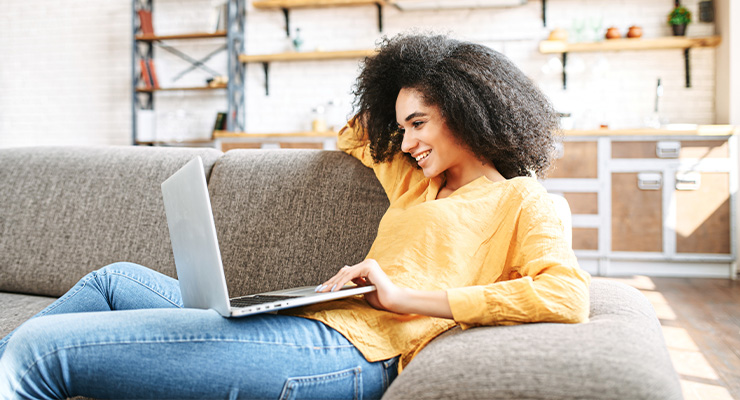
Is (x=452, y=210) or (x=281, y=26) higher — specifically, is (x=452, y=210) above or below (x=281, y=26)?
below

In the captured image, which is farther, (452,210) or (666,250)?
(666,250)

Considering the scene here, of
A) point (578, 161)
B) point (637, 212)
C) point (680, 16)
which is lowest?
point (637, 212)

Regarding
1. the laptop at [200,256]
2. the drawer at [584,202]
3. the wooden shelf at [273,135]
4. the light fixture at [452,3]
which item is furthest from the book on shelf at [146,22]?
the laptop at [200,256]

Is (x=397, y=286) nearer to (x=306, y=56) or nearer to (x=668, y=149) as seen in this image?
(x=668, y=149)

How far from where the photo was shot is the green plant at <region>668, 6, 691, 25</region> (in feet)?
13.7

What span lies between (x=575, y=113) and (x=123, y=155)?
360cm

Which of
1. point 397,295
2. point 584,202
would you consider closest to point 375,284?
point 397,295

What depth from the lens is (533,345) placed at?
84 cm

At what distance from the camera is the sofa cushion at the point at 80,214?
1.73m

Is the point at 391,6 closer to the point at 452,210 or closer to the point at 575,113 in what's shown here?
the point at 575,113

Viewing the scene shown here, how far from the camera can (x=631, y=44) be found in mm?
4195

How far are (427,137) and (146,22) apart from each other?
14.7 ft

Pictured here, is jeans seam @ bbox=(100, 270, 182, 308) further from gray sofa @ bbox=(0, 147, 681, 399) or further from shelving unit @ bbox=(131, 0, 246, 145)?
shelving unit @ bbox=(131, 0, 246, 145)

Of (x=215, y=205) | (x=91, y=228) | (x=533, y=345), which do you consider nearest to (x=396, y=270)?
(x=533, y=345)
